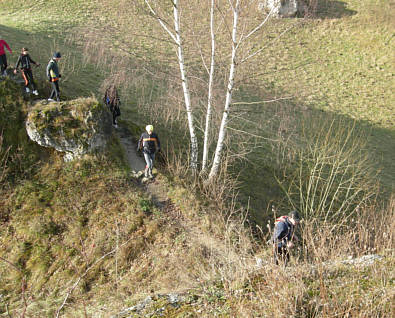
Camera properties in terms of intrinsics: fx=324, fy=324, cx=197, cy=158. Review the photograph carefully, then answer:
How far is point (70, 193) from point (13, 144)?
8.00 ft

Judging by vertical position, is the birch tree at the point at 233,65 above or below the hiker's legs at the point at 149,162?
above

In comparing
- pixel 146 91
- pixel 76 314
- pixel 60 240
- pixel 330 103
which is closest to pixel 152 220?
pixel 60 240

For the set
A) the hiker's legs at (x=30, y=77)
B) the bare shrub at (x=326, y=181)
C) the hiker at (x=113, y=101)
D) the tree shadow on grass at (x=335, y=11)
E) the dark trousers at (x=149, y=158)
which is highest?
the tree shadow on grass at (x=335, y=11)

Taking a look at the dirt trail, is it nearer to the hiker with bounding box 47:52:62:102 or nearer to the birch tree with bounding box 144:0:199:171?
the birch tree with bounding box 144:0:199:171

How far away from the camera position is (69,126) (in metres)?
9.58

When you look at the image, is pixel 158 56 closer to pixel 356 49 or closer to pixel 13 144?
pixel 13 144

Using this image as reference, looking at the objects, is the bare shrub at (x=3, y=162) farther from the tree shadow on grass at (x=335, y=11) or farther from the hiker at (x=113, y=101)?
the tree shadow on grass at (x=335, y=11)

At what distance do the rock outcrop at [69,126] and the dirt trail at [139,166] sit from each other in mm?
1116

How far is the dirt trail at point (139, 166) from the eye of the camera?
374 inches

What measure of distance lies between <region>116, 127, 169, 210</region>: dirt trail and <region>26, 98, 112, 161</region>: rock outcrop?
3.66 ft

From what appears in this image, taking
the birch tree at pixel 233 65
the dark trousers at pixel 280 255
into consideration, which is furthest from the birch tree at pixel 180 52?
the dark trousers at pixel 280 255

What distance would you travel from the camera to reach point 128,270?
7.85 meters

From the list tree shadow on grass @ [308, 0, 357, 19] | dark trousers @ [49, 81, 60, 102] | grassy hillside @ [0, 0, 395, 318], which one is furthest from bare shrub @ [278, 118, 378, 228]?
tree shadow on grass @ [308, 0, 357, 19]

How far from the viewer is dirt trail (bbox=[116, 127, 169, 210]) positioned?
9492 millimetres
